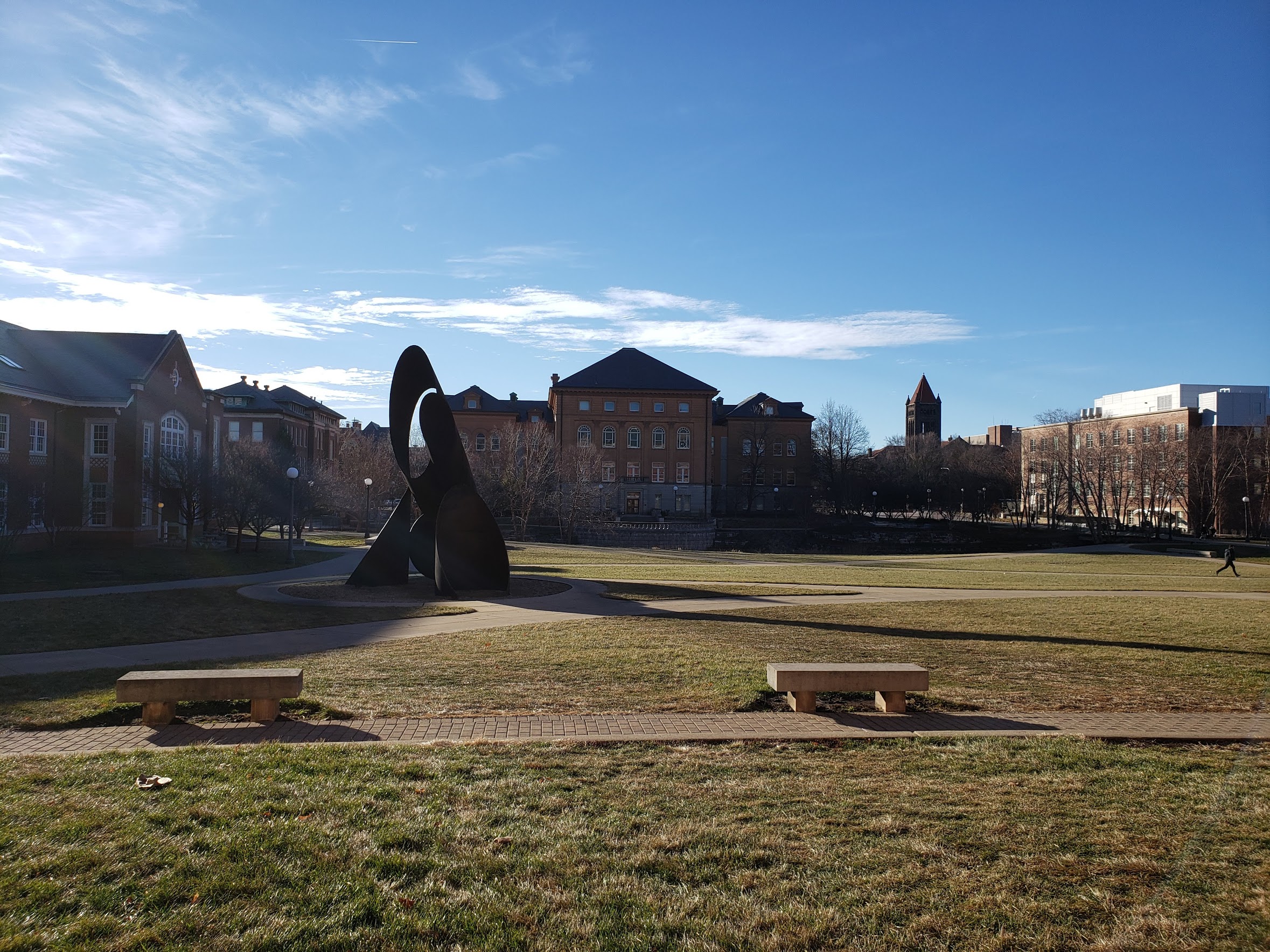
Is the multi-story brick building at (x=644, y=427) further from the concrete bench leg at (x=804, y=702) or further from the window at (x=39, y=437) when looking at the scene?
the concrete bench leg at (x=804, y=702)

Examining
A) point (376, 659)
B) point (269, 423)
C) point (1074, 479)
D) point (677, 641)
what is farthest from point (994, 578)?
point (269, 423)

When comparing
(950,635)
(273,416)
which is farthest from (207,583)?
(273,416)

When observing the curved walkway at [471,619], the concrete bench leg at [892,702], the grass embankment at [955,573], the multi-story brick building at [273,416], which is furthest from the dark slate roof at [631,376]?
the concrete bench leg at [892,702]

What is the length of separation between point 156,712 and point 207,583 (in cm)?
1733

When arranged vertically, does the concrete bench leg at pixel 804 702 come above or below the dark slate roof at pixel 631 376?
below

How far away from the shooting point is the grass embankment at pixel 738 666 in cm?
845

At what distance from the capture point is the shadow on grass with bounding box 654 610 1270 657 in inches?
494

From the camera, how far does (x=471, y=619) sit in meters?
15.6

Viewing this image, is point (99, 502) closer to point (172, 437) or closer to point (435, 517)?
point (172, 437)

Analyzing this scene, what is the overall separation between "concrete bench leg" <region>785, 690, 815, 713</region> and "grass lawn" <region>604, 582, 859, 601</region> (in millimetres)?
10777

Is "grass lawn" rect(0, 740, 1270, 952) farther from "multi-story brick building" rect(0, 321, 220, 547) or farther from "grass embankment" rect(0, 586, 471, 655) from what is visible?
"multi-story brick building" rect(0, 321, 220, 547)

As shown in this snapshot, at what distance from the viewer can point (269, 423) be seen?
7081cm

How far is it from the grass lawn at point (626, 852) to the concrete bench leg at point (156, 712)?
1363 mm

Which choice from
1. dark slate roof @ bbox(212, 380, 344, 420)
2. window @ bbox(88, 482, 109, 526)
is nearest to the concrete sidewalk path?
window @ bbox(88, 482, 109, 526)
